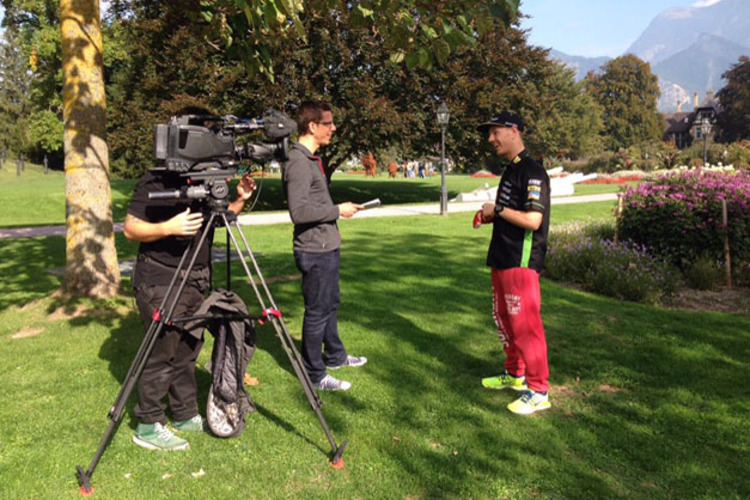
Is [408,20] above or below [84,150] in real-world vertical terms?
above

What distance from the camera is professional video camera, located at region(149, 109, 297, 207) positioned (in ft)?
10.6

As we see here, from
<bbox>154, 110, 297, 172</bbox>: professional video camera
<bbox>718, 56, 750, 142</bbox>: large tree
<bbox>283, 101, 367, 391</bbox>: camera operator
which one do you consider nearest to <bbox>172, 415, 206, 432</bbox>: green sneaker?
<bbox>283, 101, 367, 391</bbox>: camera operator

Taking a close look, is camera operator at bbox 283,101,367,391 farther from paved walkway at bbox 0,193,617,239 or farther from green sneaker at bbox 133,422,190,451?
paved walkway at bbox 0,193,617,239

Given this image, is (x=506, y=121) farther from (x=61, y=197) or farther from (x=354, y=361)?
(x=61, y=197)

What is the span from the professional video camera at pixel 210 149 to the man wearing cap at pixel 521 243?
1.56 metres

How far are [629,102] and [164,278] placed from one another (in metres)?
93.3

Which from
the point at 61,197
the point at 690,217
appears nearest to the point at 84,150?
the point at 690,217

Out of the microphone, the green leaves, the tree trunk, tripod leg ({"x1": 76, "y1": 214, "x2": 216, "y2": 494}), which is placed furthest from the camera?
the tree trunk

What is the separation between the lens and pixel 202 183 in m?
3.44

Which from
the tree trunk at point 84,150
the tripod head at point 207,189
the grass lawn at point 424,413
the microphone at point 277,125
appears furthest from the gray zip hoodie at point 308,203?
the tree trunk at point 84,150

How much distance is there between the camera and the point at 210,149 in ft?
11.1

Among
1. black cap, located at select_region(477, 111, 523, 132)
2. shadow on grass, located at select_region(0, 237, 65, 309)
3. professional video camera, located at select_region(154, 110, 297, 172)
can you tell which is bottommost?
shadow on grass, located at select_region(0, 237, 65, 309)

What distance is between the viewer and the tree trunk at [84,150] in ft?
22.5

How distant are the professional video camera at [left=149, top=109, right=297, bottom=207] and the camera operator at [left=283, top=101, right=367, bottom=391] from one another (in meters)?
0.63
